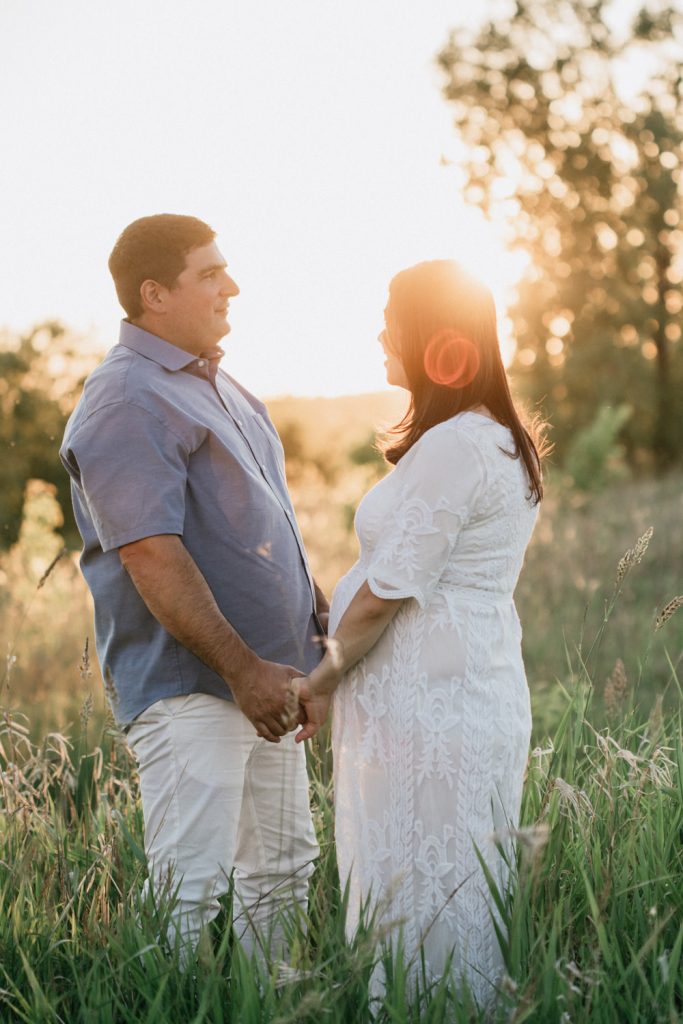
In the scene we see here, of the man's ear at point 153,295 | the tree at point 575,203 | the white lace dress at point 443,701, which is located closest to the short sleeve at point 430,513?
the white lace dress at point 443,701

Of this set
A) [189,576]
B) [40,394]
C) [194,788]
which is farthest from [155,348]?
[40,394]

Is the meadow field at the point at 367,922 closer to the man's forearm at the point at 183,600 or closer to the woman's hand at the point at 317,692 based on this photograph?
the man's forearm at the point at 183,600

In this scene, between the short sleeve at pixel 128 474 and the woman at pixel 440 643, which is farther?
the short sleeve at pixel 128 474

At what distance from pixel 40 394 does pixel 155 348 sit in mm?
18325

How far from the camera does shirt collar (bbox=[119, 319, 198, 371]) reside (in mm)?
3264

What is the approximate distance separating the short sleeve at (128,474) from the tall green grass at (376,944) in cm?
52

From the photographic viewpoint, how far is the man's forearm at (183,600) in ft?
9.71

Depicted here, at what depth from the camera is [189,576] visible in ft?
9.76

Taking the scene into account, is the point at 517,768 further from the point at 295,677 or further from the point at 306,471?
the point at 306,471

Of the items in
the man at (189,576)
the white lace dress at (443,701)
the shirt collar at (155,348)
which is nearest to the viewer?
the white lace dress at (443,701)

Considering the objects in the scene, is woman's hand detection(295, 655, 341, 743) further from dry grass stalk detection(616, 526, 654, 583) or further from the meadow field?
dry grass stalk detection(616, 526, 654, 583)

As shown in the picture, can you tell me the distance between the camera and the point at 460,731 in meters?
2.80

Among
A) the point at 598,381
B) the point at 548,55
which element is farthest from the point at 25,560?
the point at 548,55

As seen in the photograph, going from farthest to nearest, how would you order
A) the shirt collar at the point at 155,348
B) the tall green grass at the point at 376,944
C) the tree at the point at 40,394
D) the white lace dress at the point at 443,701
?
the tree at the point at 40,394 → the shirt collar at the point at 155,348 → the white lace dress at the point at 443,701 → the tall green grass at the point at 376,944
